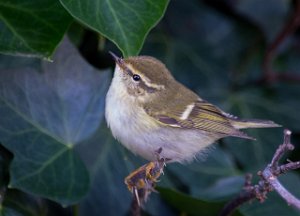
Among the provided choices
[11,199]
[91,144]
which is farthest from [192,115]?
[11,199]

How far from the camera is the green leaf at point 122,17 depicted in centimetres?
177

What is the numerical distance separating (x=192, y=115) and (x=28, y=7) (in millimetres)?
814

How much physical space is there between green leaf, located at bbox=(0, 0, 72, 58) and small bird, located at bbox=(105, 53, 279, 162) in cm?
37

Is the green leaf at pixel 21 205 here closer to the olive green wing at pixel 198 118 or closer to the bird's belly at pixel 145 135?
the bird's belly at pixel 145 135

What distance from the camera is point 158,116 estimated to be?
2295 millimetres

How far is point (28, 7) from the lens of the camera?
6.29 feet

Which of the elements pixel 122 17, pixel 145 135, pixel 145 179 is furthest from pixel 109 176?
pixel 122 17

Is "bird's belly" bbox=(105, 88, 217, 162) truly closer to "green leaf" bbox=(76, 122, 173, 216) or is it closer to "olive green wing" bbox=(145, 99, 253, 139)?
"olive green wing" bbox=(145, 99, 253, 139)

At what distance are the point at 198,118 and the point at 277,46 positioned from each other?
844 mm

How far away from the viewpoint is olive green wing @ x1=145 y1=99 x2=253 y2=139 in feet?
7.54

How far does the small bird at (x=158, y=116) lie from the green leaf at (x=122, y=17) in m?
0.33

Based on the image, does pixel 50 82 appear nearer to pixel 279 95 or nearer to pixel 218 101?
pixel 218 101

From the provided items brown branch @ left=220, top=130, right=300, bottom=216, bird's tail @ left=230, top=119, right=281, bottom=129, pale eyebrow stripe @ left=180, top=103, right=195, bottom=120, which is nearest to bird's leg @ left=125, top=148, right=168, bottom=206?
brown branch @ left=220, top=130, right=300, bottom=216

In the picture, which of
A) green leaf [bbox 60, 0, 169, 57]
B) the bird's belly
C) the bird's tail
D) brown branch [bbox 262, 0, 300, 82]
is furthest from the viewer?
brown branch [bbox 262, 0, 300, 82]
